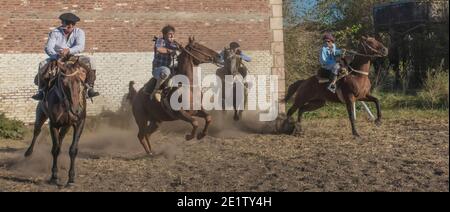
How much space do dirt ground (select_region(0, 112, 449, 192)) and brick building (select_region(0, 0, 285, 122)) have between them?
2.29 m

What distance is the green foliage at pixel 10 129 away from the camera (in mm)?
13922

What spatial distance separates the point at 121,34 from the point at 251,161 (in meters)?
7.94

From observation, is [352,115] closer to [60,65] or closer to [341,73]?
[341,73]

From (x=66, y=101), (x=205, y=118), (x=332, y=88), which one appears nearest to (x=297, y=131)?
(x=332, y=88)

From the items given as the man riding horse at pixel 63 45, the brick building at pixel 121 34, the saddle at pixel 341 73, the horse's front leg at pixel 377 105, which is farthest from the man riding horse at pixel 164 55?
the brick building at pixel 121 34

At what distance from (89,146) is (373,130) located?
643 centimetres

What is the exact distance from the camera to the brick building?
49.8ft

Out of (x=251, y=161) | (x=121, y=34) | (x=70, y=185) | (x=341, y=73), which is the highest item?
(x=121, y=34)

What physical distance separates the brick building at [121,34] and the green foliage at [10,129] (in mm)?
800

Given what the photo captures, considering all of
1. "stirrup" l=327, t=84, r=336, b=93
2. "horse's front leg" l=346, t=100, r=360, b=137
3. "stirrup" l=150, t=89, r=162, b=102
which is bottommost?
"horse's front leg" l=346, t=100, r=360, b=137

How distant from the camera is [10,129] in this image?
14125 mm

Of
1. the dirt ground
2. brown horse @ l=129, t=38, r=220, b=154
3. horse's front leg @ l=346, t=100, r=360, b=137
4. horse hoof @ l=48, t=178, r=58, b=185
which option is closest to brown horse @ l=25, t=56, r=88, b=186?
horse hoof @ l=48, t=178, r=58, b=185

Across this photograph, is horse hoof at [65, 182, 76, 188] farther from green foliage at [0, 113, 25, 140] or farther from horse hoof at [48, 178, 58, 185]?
green foliage at [0, 113, 25, 140]

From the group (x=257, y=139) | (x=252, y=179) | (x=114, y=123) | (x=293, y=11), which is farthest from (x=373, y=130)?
(x=293, y=11)
